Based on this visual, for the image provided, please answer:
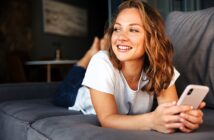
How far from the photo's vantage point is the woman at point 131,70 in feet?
3.89

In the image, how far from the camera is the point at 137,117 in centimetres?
105

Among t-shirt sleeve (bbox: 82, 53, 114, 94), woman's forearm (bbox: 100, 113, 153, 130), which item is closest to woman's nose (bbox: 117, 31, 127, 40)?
t-shirt sleeve (bbox: 82, 53, 114, 94)

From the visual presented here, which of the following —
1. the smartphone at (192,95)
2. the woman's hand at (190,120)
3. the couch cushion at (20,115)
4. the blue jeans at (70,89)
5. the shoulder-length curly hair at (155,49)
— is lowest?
the couch cushion at (20,115)

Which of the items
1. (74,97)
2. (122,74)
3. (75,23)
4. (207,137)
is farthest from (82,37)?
(207,137)

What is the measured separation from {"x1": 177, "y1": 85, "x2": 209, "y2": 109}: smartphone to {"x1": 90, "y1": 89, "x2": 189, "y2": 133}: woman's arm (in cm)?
3

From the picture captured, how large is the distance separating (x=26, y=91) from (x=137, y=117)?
104 cm

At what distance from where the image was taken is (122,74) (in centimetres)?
132

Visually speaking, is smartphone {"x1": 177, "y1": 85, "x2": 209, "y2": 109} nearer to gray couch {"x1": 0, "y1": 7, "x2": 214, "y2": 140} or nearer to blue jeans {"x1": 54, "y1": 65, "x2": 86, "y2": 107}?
gray couch {"x1": 0, "y1": 7, "x2": 214, "y2": 140}

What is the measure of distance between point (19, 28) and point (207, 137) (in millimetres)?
4778

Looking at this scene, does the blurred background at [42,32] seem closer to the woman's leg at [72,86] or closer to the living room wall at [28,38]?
the living room wall at [28,38]

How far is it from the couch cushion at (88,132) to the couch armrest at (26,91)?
0.64 m

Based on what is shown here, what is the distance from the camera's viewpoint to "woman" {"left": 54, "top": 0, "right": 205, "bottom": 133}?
3.89 ft

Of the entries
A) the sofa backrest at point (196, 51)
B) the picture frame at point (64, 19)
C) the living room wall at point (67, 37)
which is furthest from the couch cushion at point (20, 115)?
the picture frame at point (64, 19)

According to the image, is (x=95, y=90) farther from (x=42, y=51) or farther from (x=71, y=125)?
(x=42, y=51)
